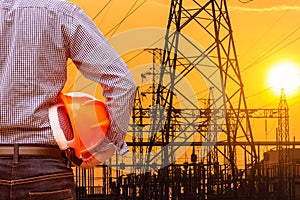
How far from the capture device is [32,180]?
2160 mm

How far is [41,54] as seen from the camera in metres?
2.22

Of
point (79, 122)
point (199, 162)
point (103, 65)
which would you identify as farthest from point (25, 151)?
point (199, 162)

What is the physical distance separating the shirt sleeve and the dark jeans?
229 millimetres

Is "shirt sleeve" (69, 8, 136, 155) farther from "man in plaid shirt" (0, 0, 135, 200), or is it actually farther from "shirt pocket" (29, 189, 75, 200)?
"shirt pocket" (29, 189, 75, 200)

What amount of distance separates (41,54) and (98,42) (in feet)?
0.55

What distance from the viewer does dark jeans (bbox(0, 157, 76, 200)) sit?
2141 millimetres

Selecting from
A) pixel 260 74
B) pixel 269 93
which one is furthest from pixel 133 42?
pixel 269 93

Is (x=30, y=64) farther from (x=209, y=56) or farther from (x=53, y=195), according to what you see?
(x=209, y=56)

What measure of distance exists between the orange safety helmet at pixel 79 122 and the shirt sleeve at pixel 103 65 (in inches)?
1.3

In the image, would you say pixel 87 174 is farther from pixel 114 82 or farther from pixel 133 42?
pixel 133 42

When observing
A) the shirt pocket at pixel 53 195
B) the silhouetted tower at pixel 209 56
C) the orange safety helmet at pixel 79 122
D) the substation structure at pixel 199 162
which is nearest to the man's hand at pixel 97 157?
the orange safety helmet at pixel 79 122

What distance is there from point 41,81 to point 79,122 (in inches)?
6.2

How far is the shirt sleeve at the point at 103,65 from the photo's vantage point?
2.26m

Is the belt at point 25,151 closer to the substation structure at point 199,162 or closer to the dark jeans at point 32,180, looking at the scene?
the dark jeans at point 32,180
